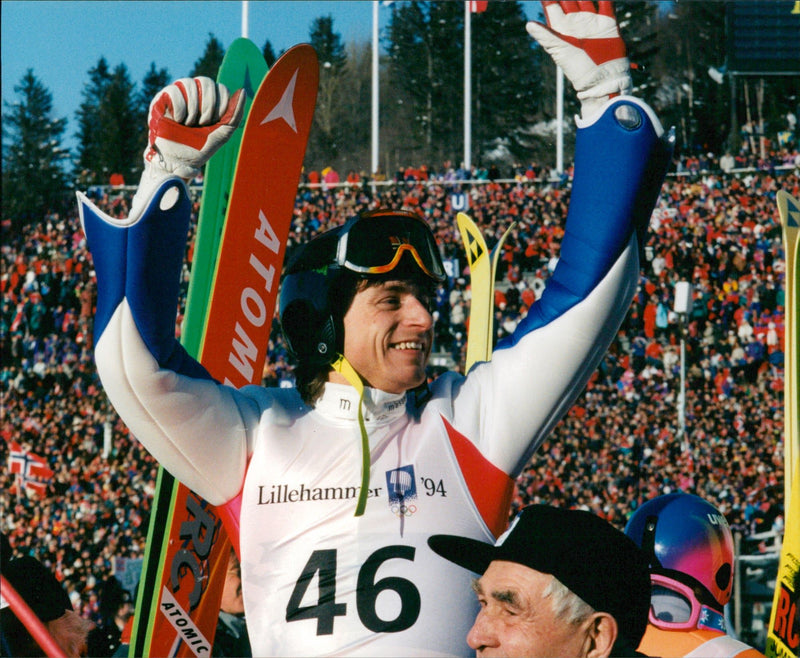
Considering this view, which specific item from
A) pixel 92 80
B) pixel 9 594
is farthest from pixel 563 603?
pixel 92 80

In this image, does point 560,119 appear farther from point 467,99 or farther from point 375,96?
point 375,96

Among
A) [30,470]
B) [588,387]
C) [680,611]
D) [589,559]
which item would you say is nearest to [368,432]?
[589,559]

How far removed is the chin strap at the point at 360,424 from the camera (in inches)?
103

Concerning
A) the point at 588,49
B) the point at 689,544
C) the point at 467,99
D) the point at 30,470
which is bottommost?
the point at 30,470

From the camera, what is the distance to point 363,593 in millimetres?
2576

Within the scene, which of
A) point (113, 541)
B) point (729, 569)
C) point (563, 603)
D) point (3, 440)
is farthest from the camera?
point (3, 440)

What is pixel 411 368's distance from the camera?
108 inches

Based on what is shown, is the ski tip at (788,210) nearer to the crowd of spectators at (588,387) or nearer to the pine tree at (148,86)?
the crowd of spectators at (588,387)

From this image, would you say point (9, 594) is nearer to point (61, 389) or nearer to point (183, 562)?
point (183, 562)

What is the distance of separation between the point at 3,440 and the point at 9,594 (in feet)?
45.9

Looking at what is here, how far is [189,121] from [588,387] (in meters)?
12.7

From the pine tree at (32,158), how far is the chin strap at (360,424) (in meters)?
19.7

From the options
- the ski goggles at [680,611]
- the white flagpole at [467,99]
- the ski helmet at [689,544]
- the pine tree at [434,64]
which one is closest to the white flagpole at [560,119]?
the white flagpole at [467,99]

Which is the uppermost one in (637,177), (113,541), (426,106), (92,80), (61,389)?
(92,80)
